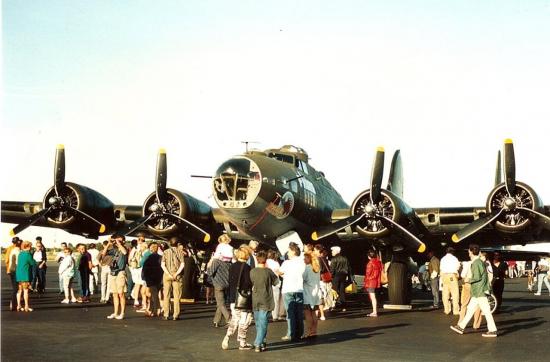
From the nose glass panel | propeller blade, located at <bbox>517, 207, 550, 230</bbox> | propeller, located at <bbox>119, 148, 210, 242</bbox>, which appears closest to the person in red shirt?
the nose glass panel

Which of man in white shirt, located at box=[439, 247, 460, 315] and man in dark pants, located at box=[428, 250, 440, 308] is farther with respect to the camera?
man in dark pants, located at box=[428, 250, 440, 308]

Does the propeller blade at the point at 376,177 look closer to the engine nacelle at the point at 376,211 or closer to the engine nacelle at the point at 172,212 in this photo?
the engine nacelle at the point at 376,211

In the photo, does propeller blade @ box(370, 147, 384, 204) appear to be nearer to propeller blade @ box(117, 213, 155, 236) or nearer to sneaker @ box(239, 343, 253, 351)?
propeller blade @ box(117, 213, 155, 236)

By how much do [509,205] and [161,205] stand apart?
11.4m

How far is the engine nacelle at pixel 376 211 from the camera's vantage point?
19359 millimetres

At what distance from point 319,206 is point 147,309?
8.19 meters

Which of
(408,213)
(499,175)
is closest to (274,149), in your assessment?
(408,213)

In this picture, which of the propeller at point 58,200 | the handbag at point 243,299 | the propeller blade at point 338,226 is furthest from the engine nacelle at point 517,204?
the propeller at point 58,200

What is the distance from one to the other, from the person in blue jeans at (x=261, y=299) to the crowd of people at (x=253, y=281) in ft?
0.06

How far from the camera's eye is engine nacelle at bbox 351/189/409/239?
19.4 m

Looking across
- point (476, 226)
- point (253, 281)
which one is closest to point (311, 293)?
point (253, 281)

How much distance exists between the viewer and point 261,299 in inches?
434

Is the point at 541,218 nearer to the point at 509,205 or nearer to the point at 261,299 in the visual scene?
the point at 509,205

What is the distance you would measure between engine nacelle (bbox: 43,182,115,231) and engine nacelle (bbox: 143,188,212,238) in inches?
66.8
